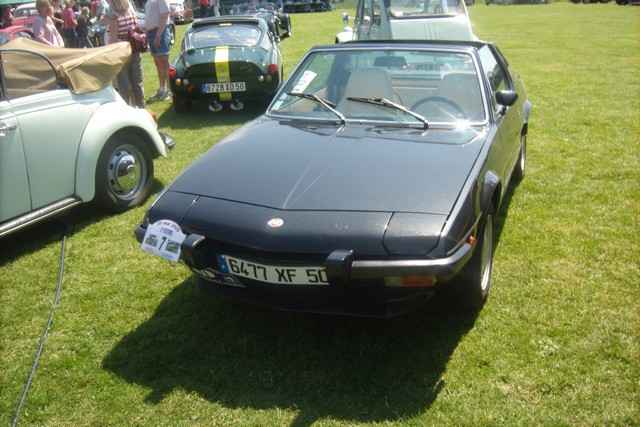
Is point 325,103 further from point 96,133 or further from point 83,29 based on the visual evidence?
point 83,29

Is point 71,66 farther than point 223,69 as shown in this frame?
No

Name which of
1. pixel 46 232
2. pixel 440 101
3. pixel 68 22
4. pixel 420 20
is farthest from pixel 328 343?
pixel 68 22

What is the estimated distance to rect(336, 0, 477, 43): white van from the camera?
8984 mm

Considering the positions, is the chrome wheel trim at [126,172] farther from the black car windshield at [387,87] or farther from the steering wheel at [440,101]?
the steering wheel at [440,101]

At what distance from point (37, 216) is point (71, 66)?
132 cm

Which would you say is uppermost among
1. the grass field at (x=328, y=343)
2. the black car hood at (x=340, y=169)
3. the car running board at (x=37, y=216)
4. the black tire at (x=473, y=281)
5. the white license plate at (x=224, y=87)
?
the black car hood at (x=340, y=169)

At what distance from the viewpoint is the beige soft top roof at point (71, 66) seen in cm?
455

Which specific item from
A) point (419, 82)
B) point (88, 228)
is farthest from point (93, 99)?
point (419, 82)

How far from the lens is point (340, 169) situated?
3.30 m

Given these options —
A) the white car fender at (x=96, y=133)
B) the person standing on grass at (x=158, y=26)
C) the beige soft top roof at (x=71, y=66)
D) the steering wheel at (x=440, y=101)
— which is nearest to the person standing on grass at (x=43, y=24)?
the person standing on grass at (x=158, y=26)

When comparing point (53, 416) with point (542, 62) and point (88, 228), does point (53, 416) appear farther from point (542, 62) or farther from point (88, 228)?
point (542, 62)

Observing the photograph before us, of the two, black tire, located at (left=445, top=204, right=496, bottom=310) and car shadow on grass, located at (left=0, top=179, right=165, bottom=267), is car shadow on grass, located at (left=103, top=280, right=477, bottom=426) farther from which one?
car shadow on grass, located at (left=0, top=179, right=165, bottom=267)

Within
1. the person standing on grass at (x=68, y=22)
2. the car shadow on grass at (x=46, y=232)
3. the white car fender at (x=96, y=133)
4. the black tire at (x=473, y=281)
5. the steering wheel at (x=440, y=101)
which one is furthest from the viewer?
the person standing on grass at (x=68, y=22)

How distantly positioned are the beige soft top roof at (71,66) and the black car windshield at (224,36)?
332 cm
